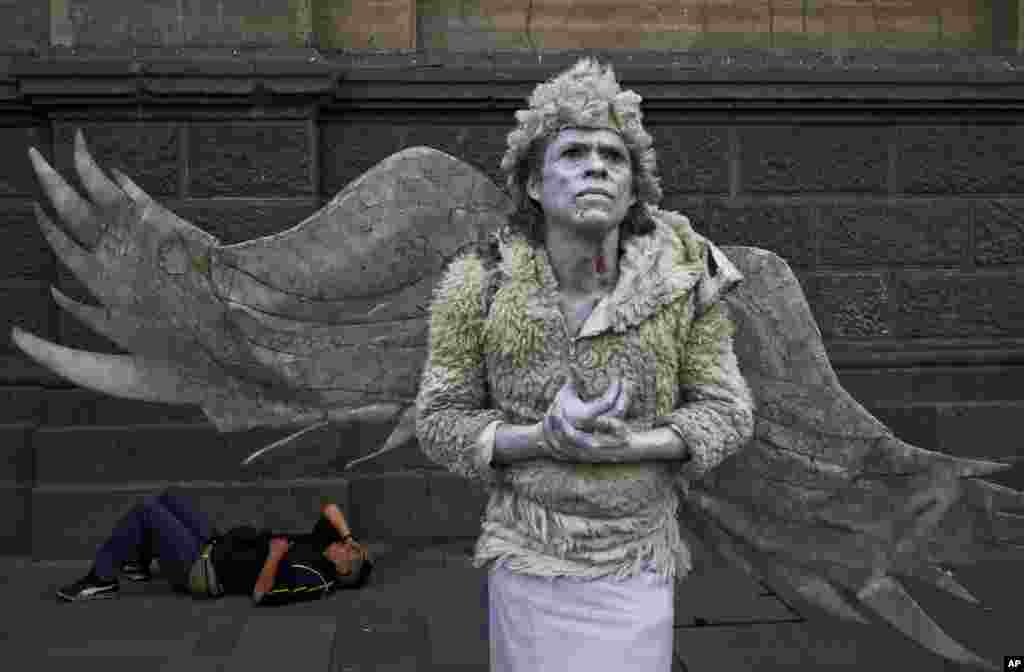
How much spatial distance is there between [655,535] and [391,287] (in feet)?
3.62

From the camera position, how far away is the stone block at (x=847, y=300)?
6633 millimetres

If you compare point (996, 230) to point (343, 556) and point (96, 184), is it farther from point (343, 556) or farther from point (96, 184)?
point (96, 184)

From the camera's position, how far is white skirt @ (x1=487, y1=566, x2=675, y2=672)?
2.38m

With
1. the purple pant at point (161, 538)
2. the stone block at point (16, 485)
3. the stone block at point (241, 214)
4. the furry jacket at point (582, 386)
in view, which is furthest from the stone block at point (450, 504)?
the furry jacket at point (582, 386)

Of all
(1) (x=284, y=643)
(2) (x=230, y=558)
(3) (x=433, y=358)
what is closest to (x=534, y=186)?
(3) (x=433, y=358)

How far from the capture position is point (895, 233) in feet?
21.9

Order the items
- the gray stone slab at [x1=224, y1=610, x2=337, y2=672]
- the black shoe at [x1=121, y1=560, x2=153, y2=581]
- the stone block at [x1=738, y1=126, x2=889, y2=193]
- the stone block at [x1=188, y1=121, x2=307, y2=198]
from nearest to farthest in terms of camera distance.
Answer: the gray stone slab at [x1=224, y1=610, x2=337, y2=672] → the black shoe at [x1=121, y1=560, x2=153, y2=581] → the stone block at [x1=188, y1=121, x2=307, y2=198] → the stone block at [x1=738, y1=126, x2=889, y2=193]

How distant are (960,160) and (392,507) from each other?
3.95m

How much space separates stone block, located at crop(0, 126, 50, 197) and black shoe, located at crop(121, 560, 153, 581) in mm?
2135

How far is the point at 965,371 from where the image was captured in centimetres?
666

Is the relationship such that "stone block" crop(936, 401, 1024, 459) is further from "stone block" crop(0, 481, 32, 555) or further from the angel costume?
"stone block" crop(0, 481, 32, 555)

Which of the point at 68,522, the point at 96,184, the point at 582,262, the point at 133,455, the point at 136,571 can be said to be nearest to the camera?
the point at 582,262

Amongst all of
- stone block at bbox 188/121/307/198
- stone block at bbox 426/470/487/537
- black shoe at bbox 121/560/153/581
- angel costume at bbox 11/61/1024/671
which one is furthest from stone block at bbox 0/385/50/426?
angel costume at bbox 11/61/1024/671

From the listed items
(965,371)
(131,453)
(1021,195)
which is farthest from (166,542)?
(1021,195)
